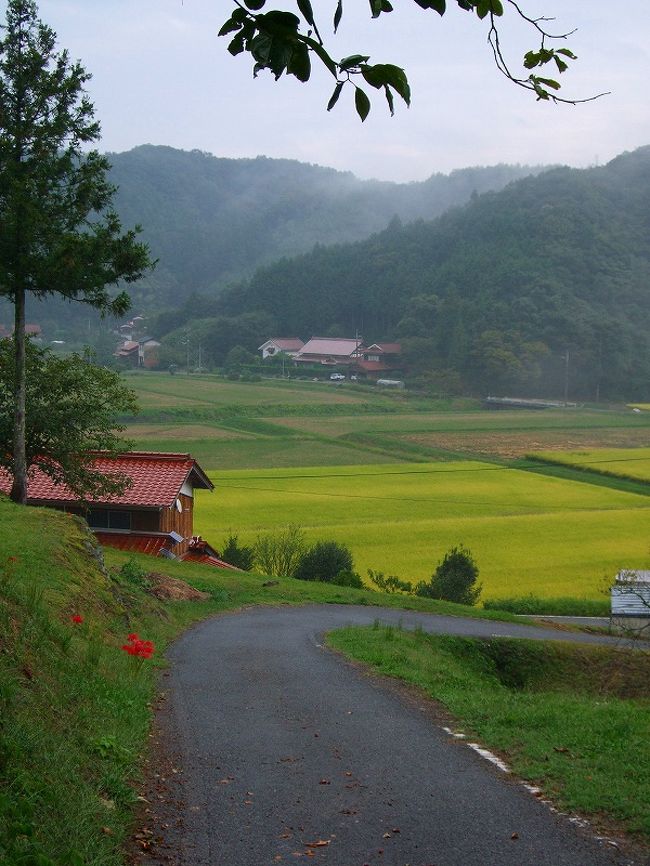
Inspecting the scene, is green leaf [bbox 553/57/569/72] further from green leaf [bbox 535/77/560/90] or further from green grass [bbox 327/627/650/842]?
green grass [bbox 327/627/650/842]

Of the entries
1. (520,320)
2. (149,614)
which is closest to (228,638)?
(149,614)

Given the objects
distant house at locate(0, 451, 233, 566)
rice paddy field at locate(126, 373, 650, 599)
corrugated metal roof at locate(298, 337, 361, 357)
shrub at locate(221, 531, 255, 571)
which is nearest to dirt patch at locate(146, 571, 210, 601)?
distant house at locate(0, 451, 233, 566)

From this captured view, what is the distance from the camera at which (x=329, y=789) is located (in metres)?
6.14

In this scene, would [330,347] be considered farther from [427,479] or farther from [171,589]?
[171,589]

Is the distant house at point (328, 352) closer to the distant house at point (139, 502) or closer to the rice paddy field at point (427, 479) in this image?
the rice paddy field at point (427, 479)

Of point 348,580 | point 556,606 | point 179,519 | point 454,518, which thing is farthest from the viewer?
point 454,518

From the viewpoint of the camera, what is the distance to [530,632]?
62.7 feet

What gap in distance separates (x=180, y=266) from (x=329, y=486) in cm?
12786

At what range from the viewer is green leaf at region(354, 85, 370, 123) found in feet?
10.9

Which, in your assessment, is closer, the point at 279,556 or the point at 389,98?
the point at 389,98

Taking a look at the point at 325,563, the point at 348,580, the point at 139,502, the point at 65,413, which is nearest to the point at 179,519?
the point at 139,502

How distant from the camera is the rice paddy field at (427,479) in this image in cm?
3077

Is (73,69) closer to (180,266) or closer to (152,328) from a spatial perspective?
(152,328)

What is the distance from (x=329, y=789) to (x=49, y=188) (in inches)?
544
